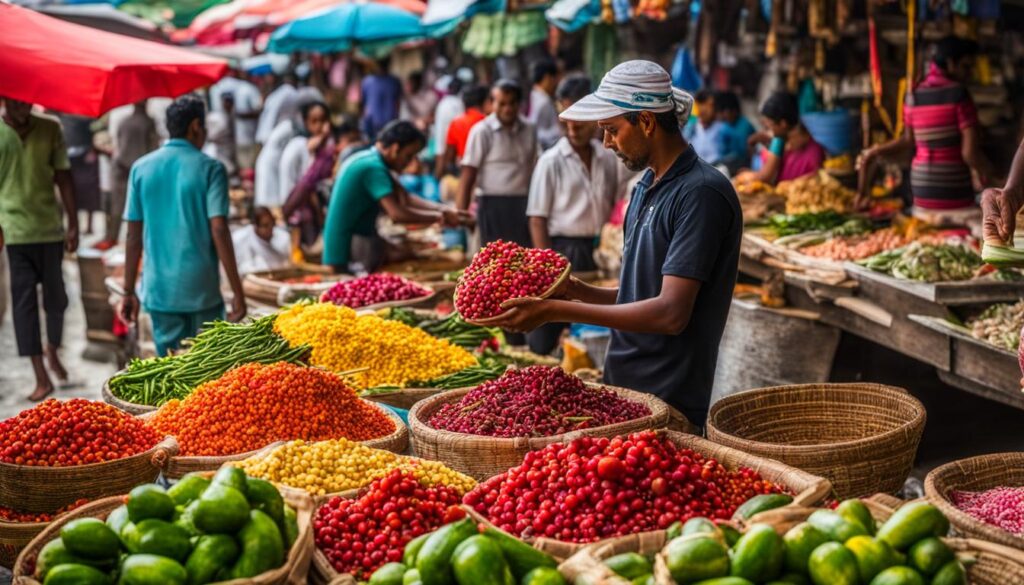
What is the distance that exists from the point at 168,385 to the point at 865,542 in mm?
3095

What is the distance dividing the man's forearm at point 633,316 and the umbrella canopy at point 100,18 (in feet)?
34.2

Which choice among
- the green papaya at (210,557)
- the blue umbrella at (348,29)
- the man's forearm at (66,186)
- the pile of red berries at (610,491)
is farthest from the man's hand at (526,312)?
the blue umbrella at (348,29)

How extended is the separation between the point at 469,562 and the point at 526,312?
1472 mm

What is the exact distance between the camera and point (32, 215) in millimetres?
7988

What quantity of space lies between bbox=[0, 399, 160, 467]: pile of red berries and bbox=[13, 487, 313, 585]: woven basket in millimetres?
534

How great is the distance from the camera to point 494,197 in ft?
29.2

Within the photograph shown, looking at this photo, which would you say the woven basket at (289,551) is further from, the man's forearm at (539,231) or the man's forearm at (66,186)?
the man's forearm at (66,186)

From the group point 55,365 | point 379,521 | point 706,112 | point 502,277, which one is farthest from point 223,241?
point 706,112

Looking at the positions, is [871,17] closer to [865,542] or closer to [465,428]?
[465,428]

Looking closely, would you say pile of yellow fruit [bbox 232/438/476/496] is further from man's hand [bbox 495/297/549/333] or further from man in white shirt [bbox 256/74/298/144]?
man in white shirt [bbox 256/74/298/144]

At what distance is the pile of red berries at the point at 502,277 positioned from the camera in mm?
3871

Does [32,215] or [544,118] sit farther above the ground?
[544,118]

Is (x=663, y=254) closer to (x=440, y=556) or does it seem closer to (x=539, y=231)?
(x=440, y=556)

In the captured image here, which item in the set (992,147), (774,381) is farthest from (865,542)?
(992,147)
